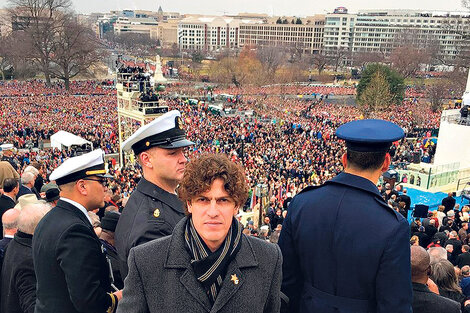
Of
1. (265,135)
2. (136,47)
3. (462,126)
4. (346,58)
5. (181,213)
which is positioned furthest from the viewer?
(136,47)

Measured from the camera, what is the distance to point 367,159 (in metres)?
2.52

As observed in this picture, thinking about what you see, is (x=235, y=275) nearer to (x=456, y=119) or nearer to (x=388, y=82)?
(x=456, y=119)

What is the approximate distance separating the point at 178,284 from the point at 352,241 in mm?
969

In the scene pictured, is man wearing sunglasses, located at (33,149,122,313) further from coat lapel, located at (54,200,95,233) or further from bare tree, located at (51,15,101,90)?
bare tree, located at (51,15,101,90)

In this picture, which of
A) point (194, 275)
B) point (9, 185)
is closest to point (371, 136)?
point (194, 275)

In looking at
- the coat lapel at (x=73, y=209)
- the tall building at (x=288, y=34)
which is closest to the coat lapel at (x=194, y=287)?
the coat lapel at (x=73, y=209)

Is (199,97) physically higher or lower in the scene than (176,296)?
lower

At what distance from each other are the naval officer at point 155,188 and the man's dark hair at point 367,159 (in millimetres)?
1138

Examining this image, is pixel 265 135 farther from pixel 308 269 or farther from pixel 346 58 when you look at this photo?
pixel 346 58

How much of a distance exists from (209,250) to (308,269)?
0.71 meters

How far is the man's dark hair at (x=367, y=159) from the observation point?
8.24 feet

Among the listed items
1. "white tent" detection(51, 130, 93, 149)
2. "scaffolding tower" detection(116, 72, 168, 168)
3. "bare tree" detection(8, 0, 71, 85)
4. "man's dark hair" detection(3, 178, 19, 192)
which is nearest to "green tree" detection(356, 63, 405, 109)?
"scaffolding tower" detection(116, 72, 168, 168)

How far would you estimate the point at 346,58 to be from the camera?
4033 inches

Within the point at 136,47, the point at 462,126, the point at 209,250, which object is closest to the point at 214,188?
the point at 209,250
